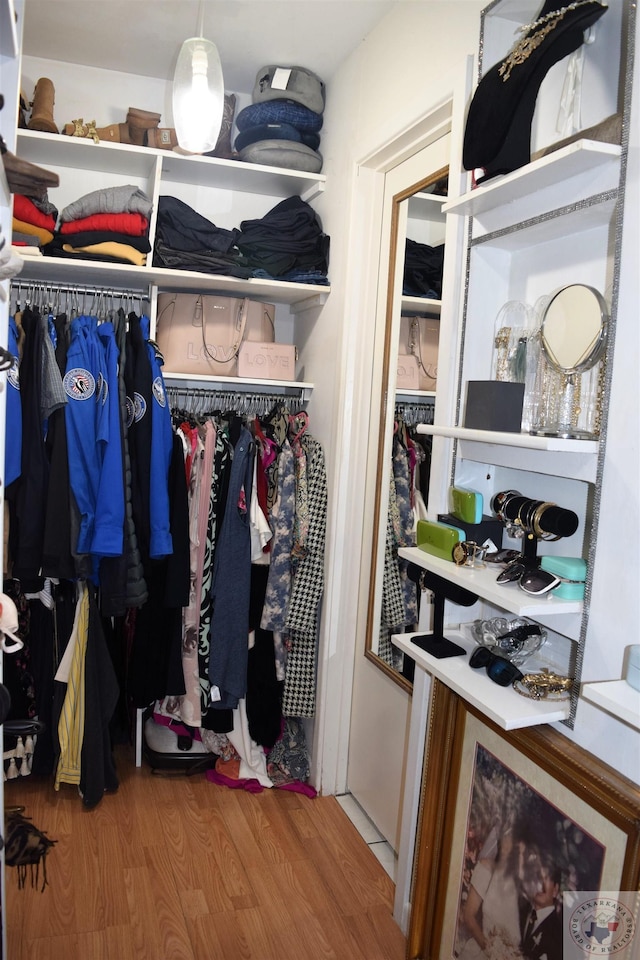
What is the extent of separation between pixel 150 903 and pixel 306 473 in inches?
59.3

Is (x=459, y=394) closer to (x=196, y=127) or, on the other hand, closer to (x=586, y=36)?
(x=586, y=36)

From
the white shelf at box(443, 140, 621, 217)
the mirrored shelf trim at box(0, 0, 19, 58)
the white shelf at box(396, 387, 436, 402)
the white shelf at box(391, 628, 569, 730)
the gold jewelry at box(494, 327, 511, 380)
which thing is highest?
the mirrored shelf trim at box(0, 0, 19, 58)

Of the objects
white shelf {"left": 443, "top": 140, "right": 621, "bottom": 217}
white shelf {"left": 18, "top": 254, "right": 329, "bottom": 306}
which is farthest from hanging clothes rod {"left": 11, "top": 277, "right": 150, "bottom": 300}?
white shelf {"left": 443, "top": 140, "right": 621, "bottom": 217}

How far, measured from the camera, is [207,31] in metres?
2.57

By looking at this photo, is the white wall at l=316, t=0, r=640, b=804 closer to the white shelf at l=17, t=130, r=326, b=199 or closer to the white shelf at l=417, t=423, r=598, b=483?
the white shelf at l=417, t=423, r=598, b=483

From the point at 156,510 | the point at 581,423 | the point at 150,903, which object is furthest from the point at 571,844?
the point at 156,510

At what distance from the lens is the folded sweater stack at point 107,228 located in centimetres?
263

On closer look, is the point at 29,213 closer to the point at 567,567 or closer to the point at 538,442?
the point at 538,442

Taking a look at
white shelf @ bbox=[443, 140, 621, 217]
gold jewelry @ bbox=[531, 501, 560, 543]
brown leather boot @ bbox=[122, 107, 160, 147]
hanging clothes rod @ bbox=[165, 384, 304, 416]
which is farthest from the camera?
hanging clothes rod @ bbox=[165, 384, 304, 416]

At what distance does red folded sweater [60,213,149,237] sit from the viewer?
8.63ft

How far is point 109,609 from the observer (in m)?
2.48

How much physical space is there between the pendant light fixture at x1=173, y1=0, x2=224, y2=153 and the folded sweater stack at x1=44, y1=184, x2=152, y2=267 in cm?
59

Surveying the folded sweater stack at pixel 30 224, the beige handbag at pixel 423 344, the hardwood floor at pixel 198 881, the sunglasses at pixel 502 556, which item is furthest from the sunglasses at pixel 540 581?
the folded sweater stack at pixel 30 224

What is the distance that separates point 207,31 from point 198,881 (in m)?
2.86
